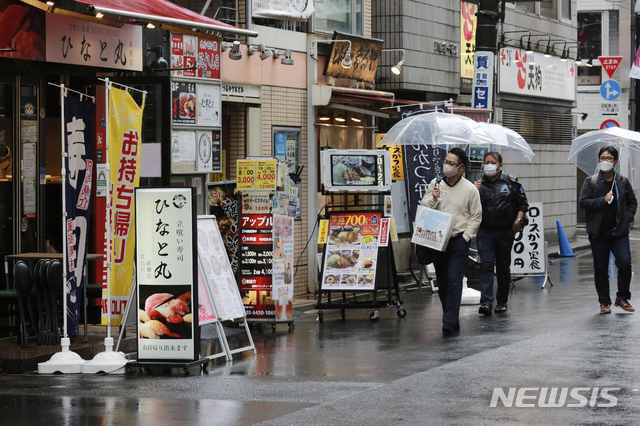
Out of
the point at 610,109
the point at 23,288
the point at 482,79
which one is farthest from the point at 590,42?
the point at 23,288

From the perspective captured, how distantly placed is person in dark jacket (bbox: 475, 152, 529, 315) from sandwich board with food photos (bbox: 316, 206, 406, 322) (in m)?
1.12

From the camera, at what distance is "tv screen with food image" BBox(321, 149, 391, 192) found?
46.2 feet

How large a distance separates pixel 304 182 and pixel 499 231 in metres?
4.88

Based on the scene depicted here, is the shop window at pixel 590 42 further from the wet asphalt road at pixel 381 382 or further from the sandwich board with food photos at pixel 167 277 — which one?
the sandwich board with food photos at pixel 167 277

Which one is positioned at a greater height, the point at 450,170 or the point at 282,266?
the point at 450,170

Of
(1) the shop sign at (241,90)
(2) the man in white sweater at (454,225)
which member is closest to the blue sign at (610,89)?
(1) the shop sign at (241,90)

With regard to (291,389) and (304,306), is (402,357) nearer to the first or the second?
(291,389)

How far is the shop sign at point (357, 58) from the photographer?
17844 millimetres

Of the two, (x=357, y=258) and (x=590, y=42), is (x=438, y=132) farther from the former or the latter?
(x=590, y=42)

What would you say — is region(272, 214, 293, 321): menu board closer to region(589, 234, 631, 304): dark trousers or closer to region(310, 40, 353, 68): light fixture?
region(589, 234, 631, 304): dark trousers

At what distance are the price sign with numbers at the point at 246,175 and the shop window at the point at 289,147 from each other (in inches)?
146

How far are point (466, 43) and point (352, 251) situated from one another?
10401 mm

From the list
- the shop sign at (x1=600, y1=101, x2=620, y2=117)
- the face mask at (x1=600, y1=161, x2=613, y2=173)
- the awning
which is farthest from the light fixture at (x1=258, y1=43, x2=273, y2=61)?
the shop sign at (x1=600, y1=101, x2=620, y2=117)

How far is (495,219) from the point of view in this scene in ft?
43.3
